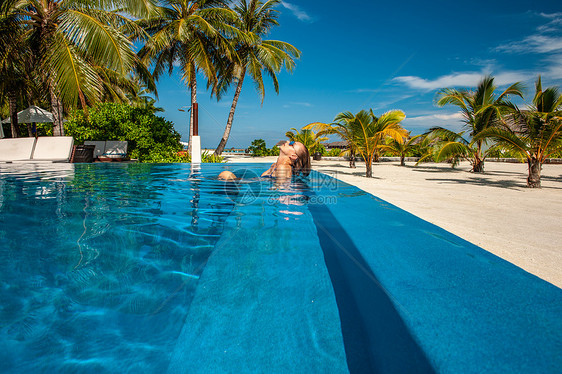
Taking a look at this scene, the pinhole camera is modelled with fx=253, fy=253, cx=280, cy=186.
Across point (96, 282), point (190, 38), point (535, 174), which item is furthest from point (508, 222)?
point (190, 38)

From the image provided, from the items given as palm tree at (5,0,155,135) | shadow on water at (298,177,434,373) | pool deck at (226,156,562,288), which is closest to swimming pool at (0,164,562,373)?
shadow on water at (298,177,434,373)

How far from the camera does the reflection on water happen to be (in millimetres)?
1132

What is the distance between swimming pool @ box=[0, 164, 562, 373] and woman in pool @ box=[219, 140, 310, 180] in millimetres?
4806

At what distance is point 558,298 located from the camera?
148cm

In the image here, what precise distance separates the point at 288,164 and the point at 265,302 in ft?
21.1

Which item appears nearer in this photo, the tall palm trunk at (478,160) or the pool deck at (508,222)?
the pool deck at (508,222)

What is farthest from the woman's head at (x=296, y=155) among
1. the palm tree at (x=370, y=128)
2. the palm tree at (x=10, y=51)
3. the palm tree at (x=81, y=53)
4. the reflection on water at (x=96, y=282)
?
the palm tree at (x=10, y=51)

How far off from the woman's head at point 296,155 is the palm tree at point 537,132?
5.03 m

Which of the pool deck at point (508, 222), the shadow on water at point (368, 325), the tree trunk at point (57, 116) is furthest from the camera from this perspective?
the tree trunk at point (57, 116)

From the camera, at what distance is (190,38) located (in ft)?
43.5

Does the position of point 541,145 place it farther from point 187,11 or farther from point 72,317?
point 187,11

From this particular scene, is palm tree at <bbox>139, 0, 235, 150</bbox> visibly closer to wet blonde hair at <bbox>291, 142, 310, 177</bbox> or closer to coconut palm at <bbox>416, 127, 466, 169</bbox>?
wet blonde hair at <bbox>291, 142, 310, 177</bbox>

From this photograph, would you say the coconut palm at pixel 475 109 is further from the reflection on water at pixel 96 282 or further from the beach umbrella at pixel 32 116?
the beach umbrella at pixel 32 116

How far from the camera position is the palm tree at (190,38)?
12867mm
